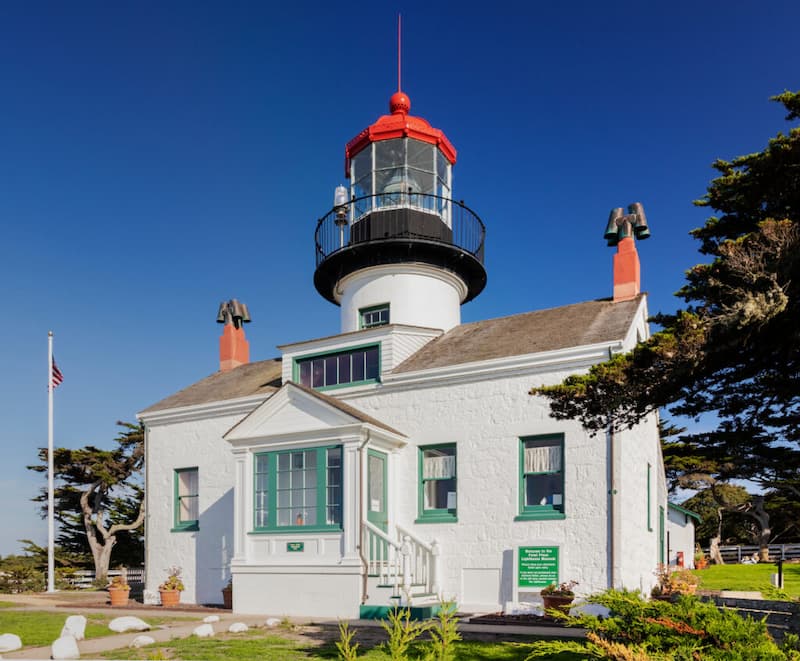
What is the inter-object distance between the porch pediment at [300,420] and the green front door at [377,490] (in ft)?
1.79

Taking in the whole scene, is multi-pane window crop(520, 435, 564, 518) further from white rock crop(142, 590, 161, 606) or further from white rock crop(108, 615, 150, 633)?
white rock crop(142, 590, 161, 606)

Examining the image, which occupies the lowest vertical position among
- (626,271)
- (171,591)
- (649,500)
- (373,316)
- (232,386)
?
(171,591)

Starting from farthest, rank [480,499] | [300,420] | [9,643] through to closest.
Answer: [300,420]
[480,499]
[9,643]

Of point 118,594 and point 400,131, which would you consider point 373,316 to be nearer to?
point 400,131

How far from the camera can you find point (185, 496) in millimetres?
19562

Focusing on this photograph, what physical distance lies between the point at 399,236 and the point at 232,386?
6.21 meters

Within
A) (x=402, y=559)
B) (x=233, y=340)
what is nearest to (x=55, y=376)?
(x=233, y=340)

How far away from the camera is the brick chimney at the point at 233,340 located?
23312 mm

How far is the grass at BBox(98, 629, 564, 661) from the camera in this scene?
878 centimetres

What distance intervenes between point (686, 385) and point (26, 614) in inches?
542

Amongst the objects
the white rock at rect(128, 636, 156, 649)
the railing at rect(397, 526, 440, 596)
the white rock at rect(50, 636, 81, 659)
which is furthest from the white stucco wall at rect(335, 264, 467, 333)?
the white rock at rect(50, 636, 81, 659)

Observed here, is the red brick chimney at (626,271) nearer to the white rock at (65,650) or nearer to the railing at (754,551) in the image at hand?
the white rock at (65,650)

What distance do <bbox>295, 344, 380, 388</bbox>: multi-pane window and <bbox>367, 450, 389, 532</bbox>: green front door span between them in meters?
2.27

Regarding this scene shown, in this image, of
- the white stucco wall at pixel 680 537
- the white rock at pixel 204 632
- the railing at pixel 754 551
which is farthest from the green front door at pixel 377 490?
the railing at pixel 754 551
